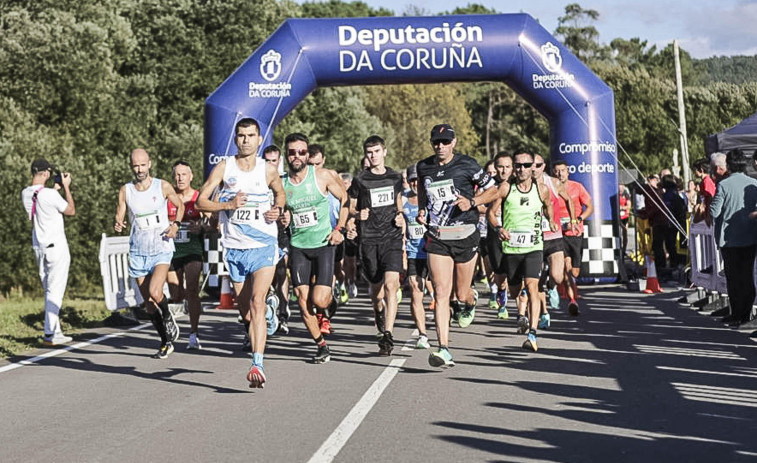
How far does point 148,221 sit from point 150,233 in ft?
0.43

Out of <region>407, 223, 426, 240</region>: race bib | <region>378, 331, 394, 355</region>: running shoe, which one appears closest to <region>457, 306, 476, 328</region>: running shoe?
<region>407, 223, 426, 240</region>: race bib

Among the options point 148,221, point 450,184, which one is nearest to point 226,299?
point 148,221

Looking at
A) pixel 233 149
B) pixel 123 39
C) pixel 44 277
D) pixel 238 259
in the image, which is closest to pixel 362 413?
pixel 238 259

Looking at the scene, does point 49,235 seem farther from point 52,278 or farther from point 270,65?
point 270,65

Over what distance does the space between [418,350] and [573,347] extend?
5.20 ft

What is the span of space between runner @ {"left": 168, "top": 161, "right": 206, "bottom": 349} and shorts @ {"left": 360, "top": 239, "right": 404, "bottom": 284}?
184 centimetres

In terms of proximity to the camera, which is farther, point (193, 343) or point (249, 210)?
point (193, 343)

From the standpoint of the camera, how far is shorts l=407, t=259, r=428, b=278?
516 inches

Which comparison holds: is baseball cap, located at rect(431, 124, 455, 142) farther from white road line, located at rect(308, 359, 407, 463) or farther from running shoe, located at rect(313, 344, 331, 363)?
running shoe, located at rect(313, 344, 331, 363)

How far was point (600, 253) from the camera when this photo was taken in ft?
67.5

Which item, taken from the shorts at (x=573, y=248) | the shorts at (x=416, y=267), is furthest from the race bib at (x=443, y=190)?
the shorts at (x=573, y=248)

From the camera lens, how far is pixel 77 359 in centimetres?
1254

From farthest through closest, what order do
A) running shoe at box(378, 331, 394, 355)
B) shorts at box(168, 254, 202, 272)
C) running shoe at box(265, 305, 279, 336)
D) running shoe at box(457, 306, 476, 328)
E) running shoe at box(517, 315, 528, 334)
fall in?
running shoe at box(457, 306, 476, 328)
running shoe at box(517, 315, 528, 334)
shorts at box(168, 254, 202, 272)
running shoe at box(265, 305, 279, 336)
running shoe at box(378, 331, 394, 355)

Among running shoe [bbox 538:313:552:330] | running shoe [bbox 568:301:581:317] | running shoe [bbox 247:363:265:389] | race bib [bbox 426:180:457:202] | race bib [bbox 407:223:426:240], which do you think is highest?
race bib [bbox 426:180:457:202]
